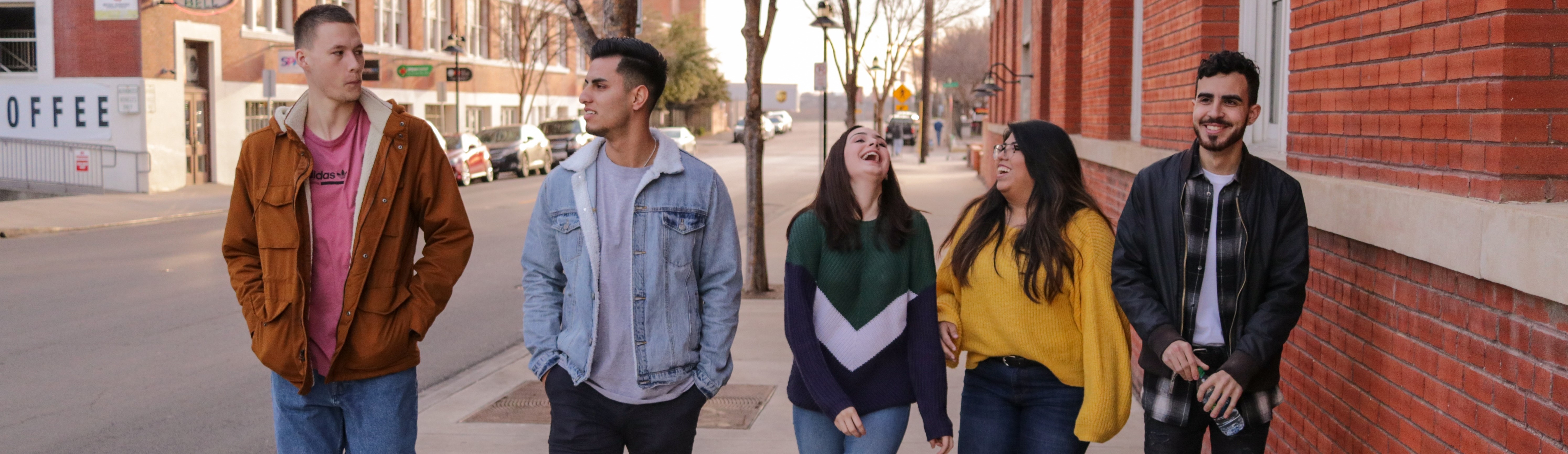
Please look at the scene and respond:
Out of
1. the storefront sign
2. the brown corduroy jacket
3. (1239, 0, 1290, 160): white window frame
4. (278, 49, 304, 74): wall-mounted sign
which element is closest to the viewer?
the brown corduroy jacket

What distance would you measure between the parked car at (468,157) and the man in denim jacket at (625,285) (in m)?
25.5

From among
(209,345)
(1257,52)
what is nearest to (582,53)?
(209,345)

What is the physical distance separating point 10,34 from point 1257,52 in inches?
1101

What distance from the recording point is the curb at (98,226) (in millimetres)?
16844

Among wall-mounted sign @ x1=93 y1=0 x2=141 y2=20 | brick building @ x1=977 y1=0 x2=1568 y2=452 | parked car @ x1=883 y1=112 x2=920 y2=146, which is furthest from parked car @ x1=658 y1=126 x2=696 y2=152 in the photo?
brick building @ x1=977 y1=0 x2=1568 y2=452

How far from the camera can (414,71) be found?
3541 centimetres

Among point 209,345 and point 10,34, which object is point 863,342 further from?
point 10,34

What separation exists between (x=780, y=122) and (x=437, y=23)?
46099 mm

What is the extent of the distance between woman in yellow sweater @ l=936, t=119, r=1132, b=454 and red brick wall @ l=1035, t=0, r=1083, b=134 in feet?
23.3

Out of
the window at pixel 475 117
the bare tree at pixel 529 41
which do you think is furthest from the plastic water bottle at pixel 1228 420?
the window at pixel 475 117

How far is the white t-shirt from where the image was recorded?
352cm

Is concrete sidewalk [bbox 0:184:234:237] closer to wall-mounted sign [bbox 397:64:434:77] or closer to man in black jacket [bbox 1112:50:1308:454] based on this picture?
wall-mounted sign [bbox 397:64:434:77]

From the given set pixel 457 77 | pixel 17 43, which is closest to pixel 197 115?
pixel 17 43

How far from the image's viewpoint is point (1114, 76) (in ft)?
28.1
